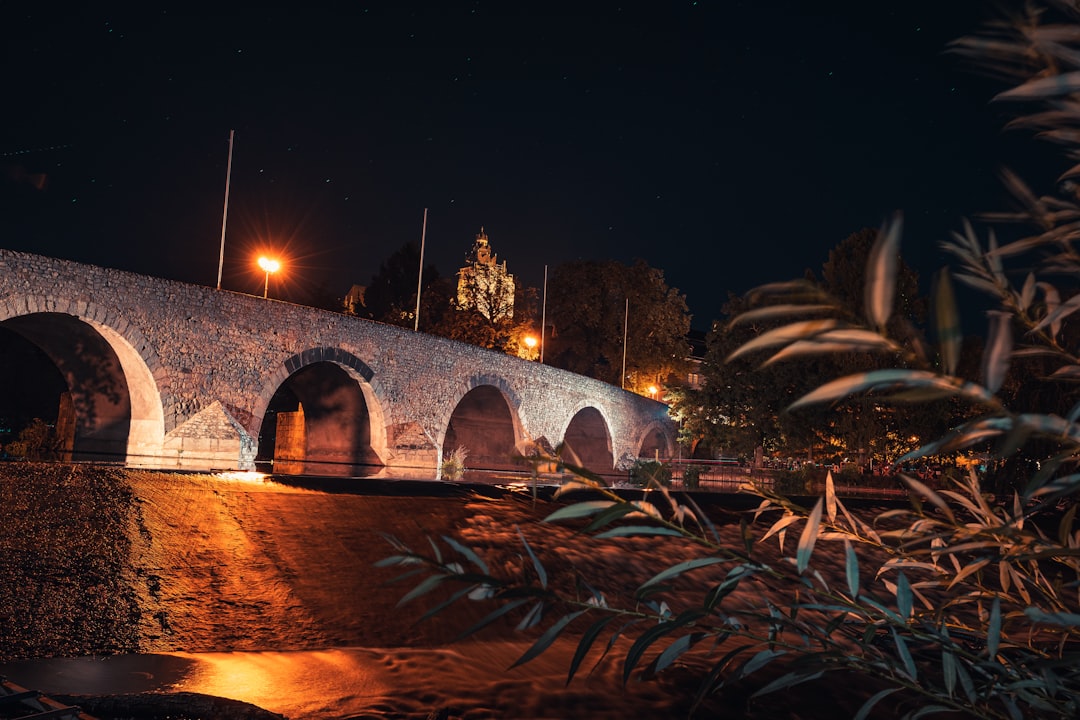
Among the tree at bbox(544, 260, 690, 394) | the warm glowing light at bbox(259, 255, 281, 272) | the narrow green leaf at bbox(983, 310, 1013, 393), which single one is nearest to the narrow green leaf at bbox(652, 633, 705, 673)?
the narrow green leaf at bbox(983, 310, 1013, 393)

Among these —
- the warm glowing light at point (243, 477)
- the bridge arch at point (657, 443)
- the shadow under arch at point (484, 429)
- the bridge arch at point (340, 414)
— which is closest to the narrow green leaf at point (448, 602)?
the warm glowing light at point (243, 477)

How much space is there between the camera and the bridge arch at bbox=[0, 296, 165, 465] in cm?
1706

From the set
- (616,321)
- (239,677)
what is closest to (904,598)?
(239,677)

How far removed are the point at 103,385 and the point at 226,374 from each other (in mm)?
2655

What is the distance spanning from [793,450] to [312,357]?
15.3 metres

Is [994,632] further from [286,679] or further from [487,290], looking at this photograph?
[487,290]

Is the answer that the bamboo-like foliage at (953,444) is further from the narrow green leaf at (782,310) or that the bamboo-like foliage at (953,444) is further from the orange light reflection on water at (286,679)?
the orange light reflection on water at (286,679)

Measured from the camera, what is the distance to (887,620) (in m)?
2.04

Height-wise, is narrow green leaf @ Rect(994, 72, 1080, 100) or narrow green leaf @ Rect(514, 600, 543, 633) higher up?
narrow green leaf @ Rect(994, 72, 1080, 100)

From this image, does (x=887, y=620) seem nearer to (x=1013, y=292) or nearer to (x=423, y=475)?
(x=1013, y=292)

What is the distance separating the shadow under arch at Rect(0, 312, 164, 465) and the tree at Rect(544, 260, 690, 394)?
33.3 metres

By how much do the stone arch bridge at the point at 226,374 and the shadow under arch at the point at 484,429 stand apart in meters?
1.02

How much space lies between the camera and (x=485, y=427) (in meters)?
32.2

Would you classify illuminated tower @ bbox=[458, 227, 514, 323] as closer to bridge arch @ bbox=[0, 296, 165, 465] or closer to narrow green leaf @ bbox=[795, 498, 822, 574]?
bridge arch @ bbox=[0, 296, 165, 465]
